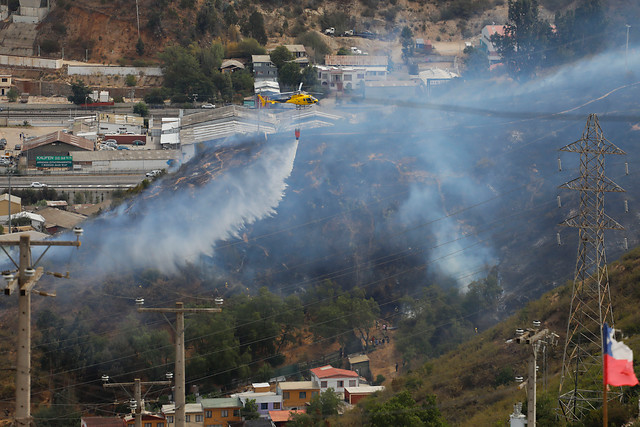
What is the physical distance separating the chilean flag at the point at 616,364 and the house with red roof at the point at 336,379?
98.7 feet

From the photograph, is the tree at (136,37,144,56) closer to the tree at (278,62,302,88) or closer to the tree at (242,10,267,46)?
the tree at (242,10,267,46)

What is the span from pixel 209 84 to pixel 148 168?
53.4 feet

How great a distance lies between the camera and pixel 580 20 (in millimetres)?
104750

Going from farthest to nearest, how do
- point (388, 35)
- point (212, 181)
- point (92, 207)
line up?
point (388, 35) < point (92, 207) < point (212, 181)

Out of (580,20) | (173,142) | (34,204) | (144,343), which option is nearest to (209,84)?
(173,142)

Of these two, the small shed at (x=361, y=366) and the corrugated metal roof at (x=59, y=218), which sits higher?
the corrugated metal roof at (x=59, y=218)

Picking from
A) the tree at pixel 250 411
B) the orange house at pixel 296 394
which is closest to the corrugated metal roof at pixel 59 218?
the orange house at pixel 296 394

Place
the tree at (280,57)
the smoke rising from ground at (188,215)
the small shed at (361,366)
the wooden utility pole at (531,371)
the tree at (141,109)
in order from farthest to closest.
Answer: the tree at (280,57) < the tree at (141,109) < the smoke rising from ground at (188,215) < the small shed at (361,366) < the wooden utility pole at (531,371)

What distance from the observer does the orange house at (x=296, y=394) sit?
6112cm

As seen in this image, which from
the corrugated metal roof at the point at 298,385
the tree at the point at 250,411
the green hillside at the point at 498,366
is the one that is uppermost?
the green hillside at the point at 498,366

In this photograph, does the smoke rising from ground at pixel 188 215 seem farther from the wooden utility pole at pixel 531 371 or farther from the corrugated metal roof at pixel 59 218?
the wooden utility pole at pixel 531 371

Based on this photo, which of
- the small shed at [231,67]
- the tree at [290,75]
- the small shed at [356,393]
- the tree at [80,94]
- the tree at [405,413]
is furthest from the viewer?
the tree at [80,94]

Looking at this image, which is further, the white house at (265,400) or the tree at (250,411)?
the white house at (265,400)

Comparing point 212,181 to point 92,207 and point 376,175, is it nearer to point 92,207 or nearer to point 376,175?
point 376,175
